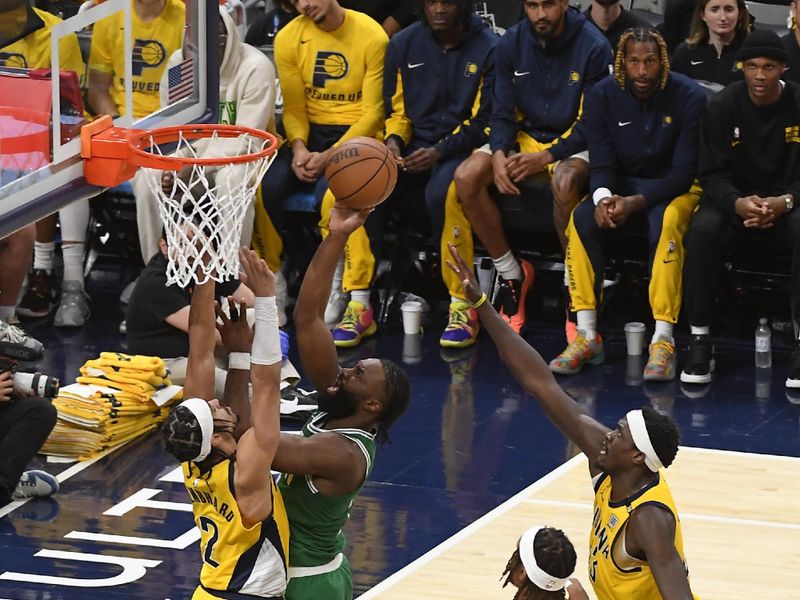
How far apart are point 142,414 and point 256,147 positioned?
2.70m

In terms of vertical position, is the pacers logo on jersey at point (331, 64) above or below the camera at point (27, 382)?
above

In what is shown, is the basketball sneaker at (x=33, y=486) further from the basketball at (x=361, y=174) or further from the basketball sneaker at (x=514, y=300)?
the basketball sneaker at (x=514, y=300)

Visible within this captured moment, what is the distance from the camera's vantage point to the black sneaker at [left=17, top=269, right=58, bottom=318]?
35.8 ft

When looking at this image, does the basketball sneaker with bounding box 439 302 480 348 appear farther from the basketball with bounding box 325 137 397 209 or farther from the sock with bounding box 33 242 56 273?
the basketball with bounding box 325 137 397 209

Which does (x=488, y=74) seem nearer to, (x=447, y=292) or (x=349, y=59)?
(x=349, y=59)

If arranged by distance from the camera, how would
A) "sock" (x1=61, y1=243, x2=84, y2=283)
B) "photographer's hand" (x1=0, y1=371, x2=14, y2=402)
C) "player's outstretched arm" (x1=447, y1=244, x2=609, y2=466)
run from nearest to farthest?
1. "player's outstretched arm" (x1=447, y1=244, x2=609, y2=466)
2. "photographer's hand" (x1=0, y1=371, x2=14, y2=402)
3. "sock" (x1=61, y1=243, x2=84, y2=283)

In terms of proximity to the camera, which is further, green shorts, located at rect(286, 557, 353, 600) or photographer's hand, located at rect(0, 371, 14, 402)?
photographer's hand, located at rect(0, 371, 14, 402)

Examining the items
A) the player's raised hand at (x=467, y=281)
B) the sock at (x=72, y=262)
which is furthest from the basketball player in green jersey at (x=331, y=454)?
the sock at (x=72, y=262)

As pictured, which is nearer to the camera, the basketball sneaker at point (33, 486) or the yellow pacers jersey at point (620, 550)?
the yellow pacers jersey at point (620, 550)

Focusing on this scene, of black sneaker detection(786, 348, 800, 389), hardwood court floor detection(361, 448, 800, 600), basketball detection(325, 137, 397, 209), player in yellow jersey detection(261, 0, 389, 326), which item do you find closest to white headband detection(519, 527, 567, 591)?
basketball detection(325, 137, 397, 209)

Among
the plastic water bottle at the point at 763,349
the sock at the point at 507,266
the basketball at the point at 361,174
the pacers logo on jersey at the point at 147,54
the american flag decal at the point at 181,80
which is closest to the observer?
the basketball at the point at 361,174

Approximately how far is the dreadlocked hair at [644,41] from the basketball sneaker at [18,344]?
4.01 metres

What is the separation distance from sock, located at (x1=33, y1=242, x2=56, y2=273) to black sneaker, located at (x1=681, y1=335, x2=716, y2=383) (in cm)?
456

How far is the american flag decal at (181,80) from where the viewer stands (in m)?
6.87
